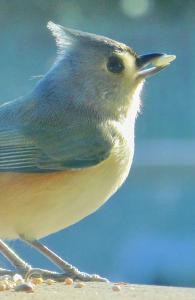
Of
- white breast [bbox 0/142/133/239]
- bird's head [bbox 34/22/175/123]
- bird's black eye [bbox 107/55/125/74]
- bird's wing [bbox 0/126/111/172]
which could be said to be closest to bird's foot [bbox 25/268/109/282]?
white breast [bbox 0/142/133/239]

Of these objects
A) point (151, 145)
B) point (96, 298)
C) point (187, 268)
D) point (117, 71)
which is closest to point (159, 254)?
point (187, 268)

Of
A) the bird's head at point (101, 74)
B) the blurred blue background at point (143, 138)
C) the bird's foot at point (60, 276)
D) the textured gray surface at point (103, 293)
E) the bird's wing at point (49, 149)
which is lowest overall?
the textured gray surface at point (103, 293)

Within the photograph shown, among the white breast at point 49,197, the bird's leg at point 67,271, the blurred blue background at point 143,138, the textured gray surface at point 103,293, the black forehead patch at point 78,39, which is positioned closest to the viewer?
the textured gray surface at point 103,293

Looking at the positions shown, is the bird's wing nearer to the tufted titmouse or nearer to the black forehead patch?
the tufted titmouse

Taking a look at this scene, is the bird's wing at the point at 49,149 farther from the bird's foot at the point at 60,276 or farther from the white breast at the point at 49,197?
the bird's foot at the point at 60,276

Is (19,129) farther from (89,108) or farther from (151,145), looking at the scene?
(151,145)

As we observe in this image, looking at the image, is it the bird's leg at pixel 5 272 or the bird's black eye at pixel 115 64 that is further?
the bird's black eye at pixel 115 64

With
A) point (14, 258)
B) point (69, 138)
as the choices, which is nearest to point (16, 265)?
point (14, 258)

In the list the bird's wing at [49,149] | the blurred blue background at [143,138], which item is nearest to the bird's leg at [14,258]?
the bird's wing at [49,149]
